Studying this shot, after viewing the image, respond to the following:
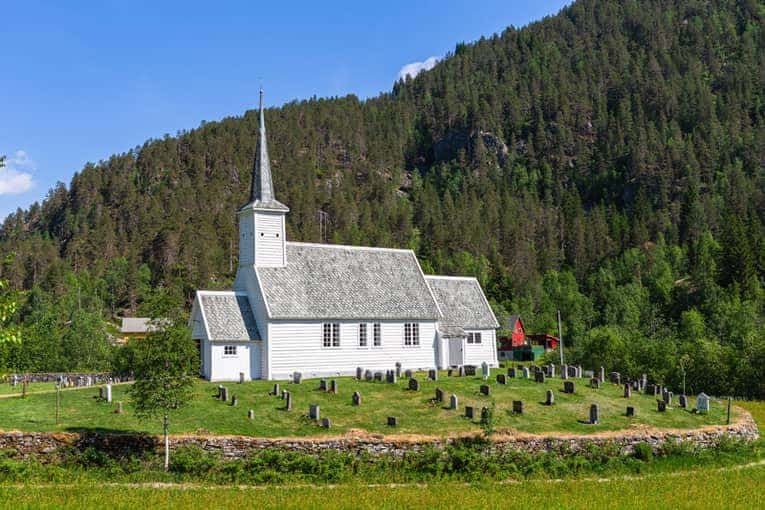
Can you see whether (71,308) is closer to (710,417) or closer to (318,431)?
(318,431)

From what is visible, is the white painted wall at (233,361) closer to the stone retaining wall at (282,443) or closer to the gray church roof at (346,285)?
the gray church roof at (346,285)

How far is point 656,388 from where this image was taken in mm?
40469

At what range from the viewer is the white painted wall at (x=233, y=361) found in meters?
41.8

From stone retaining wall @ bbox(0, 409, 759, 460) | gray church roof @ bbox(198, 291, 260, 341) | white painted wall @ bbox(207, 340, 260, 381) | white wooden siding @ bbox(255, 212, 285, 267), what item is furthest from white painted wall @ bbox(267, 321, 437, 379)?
stone retaining wall @ bbox(0, 409, 759, 460)

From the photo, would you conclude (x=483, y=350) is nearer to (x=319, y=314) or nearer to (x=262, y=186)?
(x=319, y=314)

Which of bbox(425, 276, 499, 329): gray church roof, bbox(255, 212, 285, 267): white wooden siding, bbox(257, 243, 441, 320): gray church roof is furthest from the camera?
bbox(425, 276, 499, 329): gray church roof

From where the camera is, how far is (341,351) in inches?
1813

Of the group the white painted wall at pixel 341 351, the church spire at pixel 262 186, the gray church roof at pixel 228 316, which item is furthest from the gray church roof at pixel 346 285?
the church spire at pixel 262 186

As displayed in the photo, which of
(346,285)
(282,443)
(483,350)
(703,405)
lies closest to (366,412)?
(282,443)

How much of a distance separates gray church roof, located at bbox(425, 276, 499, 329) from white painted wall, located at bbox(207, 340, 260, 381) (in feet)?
47.6

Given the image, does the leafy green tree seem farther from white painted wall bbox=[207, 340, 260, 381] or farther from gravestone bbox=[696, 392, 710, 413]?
gravestone bbox=[696, 392, 710, 413]

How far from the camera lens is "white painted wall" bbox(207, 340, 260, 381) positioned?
41844 mm

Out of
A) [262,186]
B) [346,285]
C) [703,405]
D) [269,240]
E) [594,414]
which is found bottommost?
[703,405]

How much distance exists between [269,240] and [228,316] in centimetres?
603
